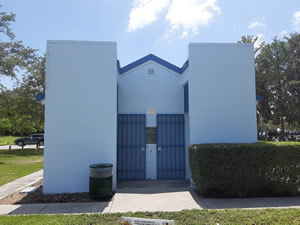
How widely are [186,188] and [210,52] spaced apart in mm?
4683

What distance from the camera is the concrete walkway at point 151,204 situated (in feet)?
15.8

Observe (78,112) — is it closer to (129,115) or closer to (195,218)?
(129,115)

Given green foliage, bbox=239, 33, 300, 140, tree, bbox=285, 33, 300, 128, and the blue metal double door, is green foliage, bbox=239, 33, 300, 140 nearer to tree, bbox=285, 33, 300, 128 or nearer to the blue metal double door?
tree, bbox=285, 33, 300, 128

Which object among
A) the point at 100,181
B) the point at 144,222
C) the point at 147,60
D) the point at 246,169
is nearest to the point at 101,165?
the point at 100,181

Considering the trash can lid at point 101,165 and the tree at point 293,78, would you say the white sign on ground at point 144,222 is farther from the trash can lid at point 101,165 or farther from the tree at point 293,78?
the tree at point 293,78

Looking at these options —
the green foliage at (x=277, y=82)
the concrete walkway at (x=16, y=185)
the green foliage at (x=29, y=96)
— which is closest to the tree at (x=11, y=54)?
the green foliage at (x=29, y=96)

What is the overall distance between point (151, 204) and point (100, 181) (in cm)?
157

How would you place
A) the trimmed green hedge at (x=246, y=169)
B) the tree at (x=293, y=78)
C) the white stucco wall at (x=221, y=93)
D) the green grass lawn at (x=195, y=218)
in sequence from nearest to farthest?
1. the green grass lawn at (x=195, y=218)
2. the trimmed green hedge at (x=246, y=169)
3. the white stucco wall at (x=221, y=93)
4. the tree at (x=293, y=78)

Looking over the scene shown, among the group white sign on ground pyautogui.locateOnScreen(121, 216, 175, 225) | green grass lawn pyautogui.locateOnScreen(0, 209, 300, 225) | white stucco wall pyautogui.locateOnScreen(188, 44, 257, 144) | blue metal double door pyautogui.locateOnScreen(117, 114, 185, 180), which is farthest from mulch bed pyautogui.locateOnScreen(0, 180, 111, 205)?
white stucco wall pyautogui.locateOnScreen(188, 44, 257, 144)

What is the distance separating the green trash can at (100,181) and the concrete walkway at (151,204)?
0.30 meters

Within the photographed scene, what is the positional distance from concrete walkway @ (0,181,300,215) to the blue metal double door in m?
1.79

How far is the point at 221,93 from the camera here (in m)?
7.00

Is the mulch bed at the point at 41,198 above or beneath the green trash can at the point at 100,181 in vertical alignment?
beneath

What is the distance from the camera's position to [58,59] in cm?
666
